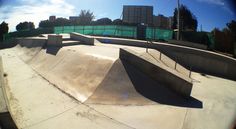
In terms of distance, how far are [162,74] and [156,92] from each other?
2.80ft

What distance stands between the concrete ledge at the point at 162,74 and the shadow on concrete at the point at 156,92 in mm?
193

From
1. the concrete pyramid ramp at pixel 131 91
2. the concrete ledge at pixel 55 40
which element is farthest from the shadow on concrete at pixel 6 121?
the concrete ledge at pixel 55 40

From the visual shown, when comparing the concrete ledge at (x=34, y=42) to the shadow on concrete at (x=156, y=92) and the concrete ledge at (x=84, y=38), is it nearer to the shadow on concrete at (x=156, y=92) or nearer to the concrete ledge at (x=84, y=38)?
the concrete ledge at (x=84, y=38)

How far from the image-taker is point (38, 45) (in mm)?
15617

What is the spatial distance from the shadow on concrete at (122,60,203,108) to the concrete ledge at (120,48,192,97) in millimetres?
193

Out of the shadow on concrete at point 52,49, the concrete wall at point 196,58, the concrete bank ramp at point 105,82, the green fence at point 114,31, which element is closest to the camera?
the concrete bank ramp at point 105,82

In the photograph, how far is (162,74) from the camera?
793cm

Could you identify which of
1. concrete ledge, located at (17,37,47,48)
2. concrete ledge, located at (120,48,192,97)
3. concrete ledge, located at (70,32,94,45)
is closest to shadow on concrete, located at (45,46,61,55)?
concrete ledge, located at (17,37,47,48)

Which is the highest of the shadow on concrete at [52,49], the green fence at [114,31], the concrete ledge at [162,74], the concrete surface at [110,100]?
the green fence at [114,31]

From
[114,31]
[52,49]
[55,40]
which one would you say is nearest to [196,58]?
[52,49]

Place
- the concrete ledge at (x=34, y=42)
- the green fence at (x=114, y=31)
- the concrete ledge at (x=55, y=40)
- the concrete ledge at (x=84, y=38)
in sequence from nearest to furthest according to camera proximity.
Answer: the concrete ledge at (x=55, y=40) < the concrete ledge at (x=34, y=42) < the concrete ledge at (x=84, y=38) < the green fence at (x=114, y=31)

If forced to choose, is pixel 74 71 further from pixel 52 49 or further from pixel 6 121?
pixel 6 121

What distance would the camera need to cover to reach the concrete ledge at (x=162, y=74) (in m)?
7.41

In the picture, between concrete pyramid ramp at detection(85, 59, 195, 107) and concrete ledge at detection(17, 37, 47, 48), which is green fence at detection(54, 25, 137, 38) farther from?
concrete pyramid ramp at detection(85, 59, 195, 107)
